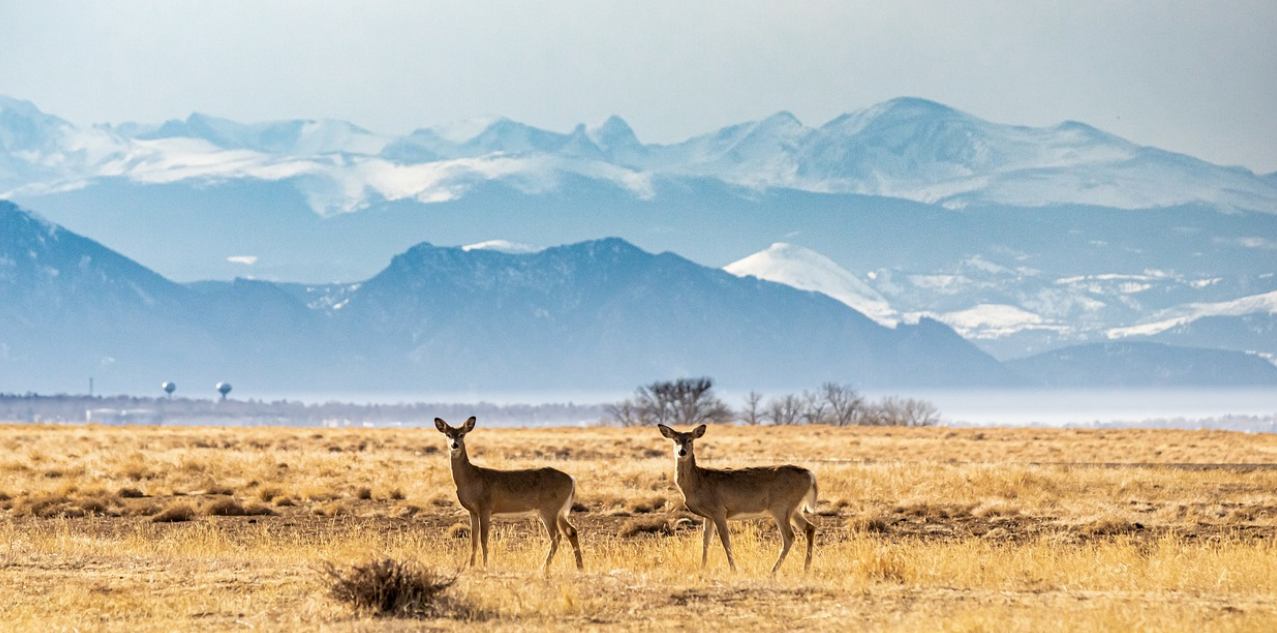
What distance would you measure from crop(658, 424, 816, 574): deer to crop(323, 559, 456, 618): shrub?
3548 mm

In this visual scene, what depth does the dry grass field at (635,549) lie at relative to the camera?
15758 mm

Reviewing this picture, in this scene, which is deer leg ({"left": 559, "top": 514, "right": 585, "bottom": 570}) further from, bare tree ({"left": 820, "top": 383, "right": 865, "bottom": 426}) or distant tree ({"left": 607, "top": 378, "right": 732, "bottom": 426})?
distant tree ({"left": 607, "top": 378, "right": 732, "bottom": 426})

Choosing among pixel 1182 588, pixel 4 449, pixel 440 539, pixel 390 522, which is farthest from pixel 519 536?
pixel 4 449

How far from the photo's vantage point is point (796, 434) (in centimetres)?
8888

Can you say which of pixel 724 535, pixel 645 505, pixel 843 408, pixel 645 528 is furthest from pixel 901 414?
pixel 724 535

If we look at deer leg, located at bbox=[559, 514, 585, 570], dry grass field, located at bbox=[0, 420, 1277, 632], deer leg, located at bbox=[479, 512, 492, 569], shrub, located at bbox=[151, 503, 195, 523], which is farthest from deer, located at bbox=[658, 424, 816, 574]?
shrub, located at bbox=[151, 503, 195, 523]

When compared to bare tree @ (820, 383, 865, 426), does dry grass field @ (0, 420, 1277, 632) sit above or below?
below

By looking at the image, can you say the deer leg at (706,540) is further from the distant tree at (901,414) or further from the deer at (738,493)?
the distant tree at (901,414)

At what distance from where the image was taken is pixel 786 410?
159 meters

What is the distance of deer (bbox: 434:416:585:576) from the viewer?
1906 cm

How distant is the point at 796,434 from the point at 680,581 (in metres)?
71.7

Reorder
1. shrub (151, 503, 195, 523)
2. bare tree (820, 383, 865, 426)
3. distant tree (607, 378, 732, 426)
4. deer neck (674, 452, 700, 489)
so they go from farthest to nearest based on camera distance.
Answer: bare tree (820, 383, 865, 426)
distant tree (607, 378, 732, 426)
shrub (151, 503, 195, 523)
deer neck (674, 452, 700, 489)

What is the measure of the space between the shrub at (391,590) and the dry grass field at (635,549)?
12 centimetres

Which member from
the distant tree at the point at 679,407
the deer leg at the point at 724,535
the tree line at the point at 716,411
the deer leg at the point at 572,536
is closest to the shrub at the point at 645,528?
the deer leg at the point at 572,536
